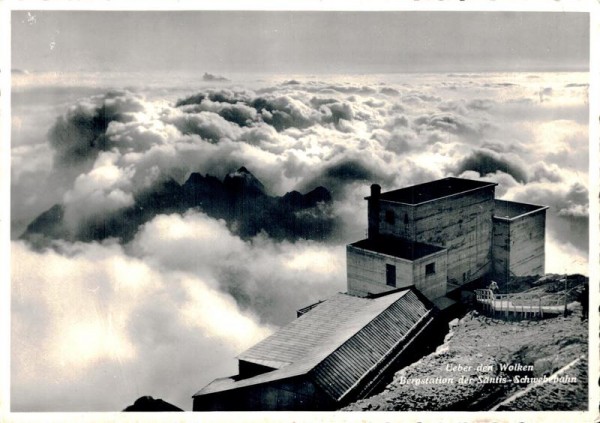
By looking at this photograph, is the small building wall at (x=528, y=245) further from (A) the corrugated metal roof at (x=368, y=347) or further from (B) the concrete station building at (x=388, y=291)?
(A) the corrugated metal roof at (x=368, y=347)

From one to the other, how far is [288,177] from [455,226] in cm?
463

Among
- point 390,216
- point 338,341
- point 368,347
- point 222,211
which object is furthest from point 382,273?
point 222,211

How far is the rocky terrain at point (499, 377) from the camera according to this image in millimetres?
13664

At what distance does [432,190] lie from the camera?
52.4 feet

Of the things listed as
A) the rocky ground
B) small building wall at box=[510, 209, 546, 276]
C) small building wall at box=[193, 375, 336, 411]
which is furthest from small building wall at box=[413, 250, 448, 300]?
small building wall at box=[193, 375, 336, 411]

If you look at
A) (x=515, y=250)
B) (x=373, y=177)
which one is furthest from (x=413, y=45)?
(x=515, y=250)

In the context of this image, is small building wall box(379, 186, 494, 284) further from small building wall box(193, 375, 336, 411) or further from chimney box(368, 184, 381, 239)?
small building wall box(193, 375, 336, 411)

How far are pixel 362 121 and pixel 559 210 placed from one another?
4767 mm

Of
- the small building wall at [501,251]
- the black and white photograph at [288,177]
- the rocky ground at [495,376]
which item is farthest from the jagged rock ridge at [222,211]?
the small building wall at [501,251]

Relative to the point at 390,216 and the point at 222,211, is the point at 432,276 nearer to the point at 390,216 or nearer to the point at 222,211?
the point at 390,216

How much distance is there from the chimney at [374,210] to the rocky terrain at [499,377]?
3170 millimetres

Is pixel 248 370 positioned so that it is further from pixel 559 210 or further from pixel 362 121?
pixel 559 210

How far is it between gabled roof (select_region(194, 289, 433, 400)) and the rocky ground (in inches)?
26.8

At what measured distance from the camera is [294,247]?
49.6ft
